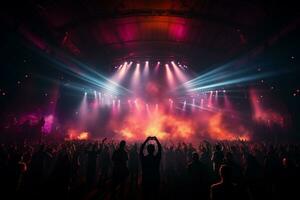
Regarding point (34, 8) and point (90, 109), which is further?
point (90, 109)

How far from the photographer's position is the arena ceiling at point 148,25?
14477 millimetres

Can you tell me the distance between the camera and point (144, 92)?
34.3 metres

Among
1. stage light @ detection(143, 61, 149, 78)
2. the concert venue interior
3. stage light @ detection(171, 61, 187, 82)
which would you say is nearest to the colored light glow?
stage light @ detection(171, 61, 187, 82)

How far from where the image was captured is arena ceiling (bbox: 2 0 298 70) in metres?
14.5

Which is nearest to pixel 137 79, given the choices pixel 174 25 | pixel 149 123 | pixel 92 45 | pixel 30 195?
pixel 149 123

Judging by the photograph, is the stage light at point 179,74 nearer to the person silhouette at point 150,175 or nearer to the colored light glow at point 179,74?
the colored light glow at point 179,74

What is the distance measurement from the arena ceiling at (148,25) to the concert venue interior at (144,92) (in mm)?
97

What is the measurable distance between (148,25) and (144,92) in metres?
15.8

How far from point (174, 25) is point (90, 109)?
64.0 ft

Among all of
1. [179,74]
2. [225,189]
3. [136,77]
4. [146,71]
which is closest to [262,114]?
[179,74]

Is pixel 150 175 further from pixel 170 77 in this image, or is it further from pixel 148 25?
pixel 170 77

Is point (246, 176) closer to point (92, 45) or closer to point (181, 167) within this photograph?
point (181, 167)

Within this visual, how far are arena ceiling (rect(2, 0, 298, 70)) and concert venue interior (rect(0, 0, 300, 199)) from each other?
0.10 meters

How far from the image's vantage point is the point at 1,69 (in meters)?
15.8
